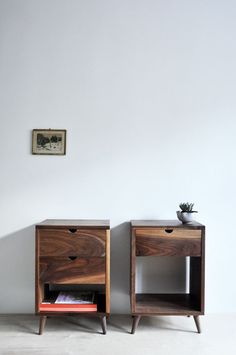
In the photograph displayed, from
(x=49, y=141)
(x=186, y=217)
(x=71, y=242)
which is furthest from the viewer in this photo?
(x=49, y=141)

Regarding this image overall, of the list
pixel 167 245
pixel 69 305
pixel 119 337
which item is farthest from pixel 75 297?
pixel 167 245

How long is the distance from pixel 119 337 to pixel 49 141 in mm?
1378

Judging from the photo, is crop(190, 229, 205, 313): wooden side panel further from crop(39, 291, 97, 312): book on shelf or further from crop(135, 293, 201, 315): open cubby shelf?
crop(39, 291, 97, 312): book on shelf

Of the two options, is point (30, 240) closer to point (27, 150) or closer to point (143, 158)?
point (27, 150)

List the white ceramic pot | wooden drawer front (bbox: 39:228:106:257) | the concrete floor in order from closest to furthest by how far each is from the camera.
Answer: the concrete floor → wooden drawer front (bbox: 39:228:106:257) → the white ceramic pot

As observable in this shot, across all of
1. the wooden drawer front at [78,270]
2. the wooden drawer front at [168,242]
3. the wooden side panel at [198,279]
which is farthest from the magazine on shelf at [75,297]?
the wooden side panel at [198,279]

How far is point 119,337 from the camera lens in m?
1.82

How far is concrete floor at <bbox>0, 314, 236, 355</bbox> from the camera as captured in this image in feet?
5.48

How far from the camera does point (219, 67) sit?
2209 mm

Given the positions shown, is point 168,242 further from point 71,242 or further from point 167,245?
point 71,242

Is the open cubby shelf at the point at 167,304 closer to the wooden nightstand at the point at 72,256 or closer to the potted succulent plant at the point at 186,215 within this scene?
the wooden nightstand at the point at 72,256

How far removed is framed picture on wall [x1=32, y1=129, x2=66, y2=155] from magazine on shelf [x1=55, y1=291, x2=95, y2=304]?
974 mm

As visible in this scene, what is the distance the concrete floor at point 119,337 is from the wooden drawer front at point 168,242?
50cm

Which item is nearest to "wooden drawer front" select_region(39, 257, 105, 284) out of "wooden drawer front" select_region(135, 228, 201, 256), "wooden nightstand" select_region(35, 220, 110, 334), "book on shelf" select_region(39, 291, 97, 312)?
"wooden nightstand" select_region(35, 220, 110, 334)
